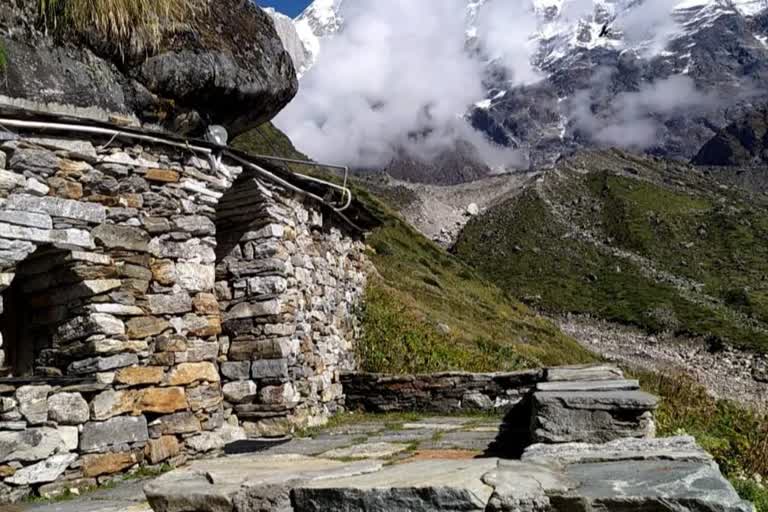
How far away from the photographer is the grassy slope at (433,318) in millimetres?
12789

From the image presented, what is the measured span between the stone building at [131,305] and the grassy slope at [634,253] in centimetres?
4815

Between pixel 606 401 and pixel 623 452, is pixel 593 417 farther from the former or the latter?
pixel 623 452

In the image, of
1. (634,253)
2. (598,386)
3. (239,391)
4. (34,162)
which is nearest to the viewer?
(598,386)

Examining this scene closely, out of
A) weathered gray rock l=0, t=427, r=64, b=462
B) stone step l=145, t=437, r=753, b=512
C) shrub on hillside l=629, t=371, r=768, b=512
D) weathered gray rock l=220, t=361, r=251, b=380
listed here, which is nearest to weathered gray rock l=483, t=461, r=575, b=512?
stone step l=145, t=437, r=753, b=512

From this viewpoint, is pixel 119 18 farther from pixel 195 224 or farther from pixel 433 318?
pixel 433 318

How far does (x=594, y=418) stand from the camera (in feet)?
15.7

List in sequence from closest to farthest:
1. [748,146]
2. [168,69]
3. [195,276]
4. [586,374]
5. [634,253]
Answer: [586,374] → [195,276] → [168,69] → [634,253] → [748,146]

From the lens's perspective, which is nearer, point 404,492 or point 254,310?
point 404,492

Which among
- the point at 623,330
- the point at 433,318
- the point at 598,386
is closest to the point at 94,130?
the point at 598,386

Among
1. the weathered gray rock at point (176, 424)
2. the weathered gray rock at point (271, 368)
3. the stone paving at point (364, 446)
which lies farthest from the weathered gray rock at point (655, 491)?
the weathered gray rock at point (271, 368)

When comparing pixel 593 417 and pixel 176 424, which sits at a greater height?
pixel 176 424

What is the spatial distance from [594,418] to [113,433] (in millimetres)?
4095

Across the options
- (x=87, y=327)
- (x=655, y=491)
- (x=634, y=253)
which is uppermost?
(x=634, y=253)

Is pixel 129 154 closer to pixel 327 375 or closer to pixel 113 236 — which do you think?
pixel 113 236
